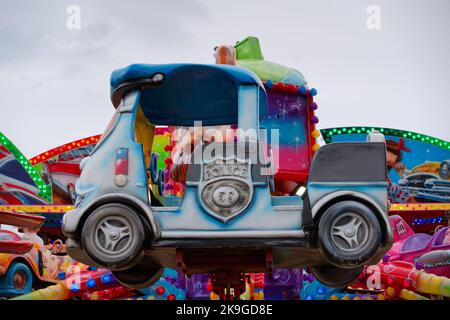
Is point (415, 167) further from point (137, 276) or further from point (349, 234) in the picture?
point (349, 234)

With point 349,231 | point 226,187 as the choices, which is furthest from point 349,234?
point 226,187

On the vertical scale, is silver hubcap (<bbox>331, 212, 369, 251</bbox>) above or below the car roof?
below

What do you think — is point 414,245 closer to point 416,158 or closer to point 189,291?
point 416,158

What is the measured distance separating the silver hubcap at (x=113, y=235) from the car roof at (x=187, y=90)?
1.07 m

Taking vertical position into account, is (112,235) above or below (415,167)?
below

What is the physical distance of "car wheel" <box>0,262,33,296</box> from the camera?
43.3 feet

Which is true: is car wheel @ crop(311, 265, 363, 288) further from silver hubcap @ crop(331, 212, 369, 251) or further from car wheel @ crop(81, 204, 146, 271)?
car wheel @ crop(81, 204, 146, 271)

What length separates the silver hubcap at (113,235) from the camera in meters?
4.66

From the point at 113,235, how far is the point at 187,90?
5.26 ft

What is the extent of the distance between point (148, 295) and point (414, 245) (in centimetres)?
570

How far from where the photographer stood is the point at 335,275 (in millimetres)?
5562

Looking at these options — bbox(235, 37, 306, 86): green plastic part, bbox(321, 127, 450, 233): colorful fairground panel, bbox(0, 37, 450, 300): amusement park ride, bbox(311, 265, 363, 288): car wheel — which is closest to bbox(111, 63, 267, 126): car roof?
bbox(0, 37, 450, 300): amusement park ride

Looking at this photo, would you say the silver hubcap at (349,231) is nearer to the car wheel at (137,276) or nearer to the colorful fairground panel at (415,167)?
the car wheel at (137,276)
